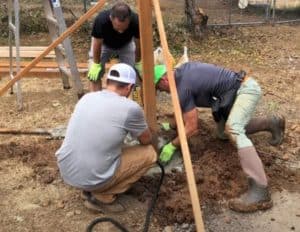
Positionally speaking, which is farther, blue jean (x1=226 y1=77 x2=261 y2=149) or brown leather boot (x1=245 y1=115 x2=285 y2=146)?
brown leather boot (x1=245 y1=115 x2=285 y2=146)

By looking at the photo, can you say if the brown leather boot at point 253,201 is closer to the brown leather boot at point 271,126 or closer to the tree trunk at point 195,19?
the brown leather boot at point 271,126

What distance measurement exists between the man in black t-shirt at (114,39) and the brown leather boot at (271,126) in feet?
4.81

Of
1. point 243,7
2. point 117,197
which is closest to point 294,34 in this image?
point 243,7

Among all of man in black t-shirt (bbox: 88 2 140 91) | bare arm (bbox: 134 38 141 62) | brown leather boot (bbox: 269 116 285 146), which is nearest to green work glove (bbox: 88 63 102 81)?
man in black t-shirt (bbox: 88 2 140 91)

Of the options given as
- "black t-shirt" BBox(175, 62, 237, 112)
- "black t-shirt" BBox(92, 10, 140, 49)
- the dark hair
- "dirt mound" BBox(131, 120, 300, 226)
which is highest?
the dark hair

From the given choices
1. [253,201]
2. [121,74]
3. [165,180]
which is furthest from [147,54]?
[253,201]

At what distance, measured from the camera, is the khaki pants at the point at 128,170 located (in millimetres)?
4367

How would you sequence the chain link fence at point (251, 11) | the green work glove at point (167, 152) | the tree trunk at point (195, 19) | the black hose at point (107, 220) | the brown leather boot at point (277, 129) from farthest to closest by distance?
the chain link fence at point (251, 11), the tree trunk at point (195, 19), the brown leather boot at point (277, 129), the green work glove at point (167, 152), the black hose at point (107, 220)

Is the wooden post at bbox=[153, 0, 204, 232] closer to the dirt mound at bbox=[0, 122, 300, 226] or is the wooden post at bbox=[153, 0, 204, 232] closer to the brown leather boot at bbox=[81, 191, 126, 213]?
the dirt mound at bbox=[0, 122, 300, 226]

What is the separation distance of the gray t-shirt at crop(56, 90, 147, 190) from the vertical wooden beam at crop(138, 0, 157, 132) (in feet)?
1.45

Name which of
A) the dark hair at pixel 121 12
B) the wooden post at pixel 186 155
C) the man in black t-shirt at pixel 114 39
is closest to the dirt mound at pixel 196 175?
the wooden post at pixel 186 155

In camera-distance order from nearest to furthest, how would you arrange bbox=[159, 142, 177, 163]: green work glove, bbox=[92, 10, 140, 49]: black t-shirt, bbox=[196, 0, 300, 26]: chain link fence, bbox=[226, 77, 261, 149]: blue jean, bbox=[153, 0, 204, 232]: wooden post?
bbox=[153, 0, 204, 232]: wooden post, bbox=[226, 77, 261, 149]: blue jean, bbox=[159, 142, 177, 163]: green work glove, bbox=[92, 10, 140, 49]: black t-shirt, bbox=[196, 0, 300, 26]: chain link fence

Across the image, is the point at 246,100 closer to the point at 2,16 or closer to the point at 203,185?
the point at 203,185

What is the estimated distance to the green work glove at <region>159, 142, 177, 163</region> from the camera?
4.94m
